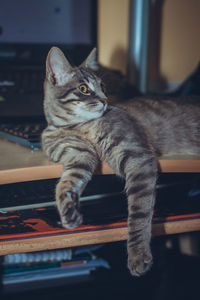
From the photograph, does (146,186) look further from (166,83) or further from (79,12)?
(166,83)

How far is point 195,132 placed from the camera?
1.00m

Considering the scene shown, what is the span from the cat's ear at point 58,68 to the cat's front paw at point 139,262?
19.3 inches

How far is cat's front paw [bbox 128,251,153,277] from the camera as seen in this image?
0.65 meters

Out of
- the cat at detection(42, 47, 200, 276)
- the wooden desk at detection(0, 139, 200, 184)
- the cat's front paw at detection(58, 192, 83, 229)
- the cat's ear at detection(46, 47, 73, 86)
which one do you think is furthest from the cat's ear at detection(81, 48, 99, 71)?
→ the cat's front paw at detection(58, 192, 83, 229)

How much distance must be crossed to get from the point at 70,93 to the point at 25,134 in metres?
0.16

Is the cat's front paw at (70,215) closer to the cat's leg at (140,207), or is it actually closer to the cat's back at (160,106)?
the cat's leg at (140,207)

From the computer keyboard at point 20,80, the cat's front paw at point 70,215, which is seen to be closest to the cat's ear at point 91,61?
the computer keyboard at point 20,80

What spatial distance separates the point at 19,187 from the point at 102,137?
0.28 m

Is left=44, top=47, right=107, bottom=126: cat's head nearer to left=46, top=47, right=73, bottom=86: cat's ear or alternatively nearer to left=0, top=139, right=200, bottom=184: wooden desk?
left=46, top=47, right=73, bottom=86: cat's ear

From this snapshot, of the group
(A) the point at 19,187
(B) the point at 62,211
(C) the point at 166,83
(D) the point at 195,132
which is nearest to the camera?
(B) the point at 62,211

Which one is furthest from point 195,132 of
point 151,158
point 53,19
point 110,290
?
point 53,19

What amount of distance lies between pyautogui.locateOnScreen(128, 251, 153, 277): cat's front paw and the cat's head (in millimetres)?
364

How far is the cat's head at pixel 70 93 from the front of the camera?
803 millimetres

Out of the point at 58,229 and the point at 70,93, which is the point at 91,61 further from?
the point at 58,229
